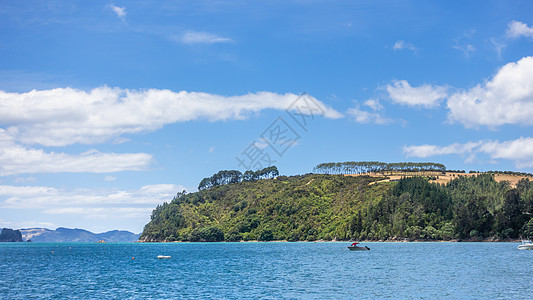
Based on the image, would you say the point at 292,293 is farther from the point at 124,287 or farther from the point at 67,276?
the point at 67,276

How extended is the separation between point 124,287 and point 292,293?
27.5 meters

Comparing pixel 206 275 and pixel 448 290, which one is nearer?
pixel 448 290

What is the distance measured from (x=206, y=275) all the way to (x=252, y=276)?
1022 centimetres

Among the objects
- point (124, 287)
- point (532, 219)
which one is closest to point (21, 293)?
point (124, 287)

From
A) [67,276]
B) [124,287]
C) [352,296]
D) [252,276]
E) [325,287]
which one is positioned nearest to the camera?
[352,296]

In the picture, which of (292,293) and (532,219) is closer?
(292,293)

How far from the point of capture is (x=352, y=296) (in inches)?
2290

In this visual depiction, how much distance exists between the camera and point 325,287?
66.5 meters

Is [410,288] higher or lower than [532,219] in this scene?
lower

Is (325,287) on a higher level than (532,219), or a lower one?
lower

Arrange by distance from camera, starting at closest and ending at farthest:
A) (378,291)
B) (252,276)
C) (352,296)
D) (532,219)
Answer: (352,296) → (378,291) → (252,276) → (532,219)

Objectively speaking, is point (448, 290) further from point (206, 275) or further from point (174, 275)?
point (174, 275)

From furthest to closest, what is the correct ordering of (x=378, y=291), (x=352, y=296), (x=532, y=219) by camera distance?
1. (x=532, y=219)
2. (x=378, y=291)
3. (x=352, y=296)

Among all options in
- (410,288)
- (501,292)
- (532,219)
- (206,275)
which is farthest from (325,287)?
(532,219)
